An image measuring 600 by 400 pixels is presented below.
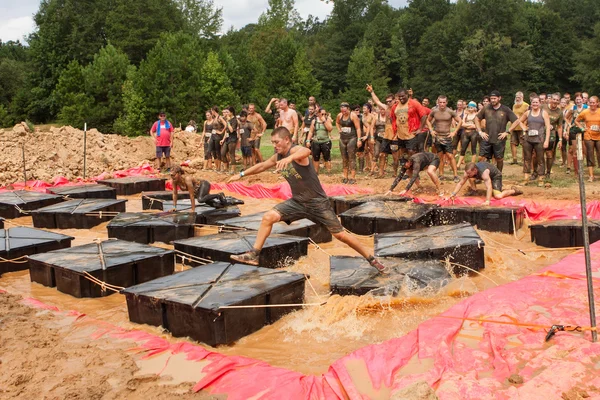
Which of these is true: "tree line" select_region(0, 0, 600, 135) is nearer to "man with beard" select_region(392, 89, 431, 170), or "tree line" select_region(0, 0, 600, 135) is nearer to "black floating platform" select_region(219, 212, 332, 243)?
"man with beard" select_region(392, 89, 431, 170)

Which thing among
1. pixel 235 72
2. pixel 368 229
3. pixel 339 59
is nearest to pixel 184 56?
pixel 235 72

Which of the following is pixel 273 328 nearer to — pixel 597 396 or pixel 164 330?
pixel 164 330

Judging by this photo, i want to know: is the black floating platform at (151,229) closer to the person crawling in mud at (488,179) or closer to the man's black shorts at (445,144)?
the person crawling in mud at (488,179)

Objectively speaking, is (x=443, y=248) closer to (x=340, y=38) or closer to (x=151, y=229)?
(x=151, y=229)

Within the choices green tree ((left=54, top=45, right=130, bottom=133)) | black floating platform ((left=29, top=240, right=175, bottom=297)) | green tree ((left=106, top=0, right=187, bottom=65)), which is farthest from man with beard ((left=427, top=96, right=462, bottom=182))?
green tree ((left=106, top=0, right=187, bottom=65))

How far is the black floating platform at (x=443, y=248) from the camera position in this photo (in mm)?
7023

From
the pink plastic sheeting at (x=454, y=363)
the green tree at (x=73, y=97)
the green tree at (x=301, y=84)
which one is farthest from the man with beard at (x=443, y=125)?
the green tree at (x=301, y=84)

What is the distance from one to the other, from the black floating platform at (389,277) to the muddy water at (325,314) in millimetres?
98

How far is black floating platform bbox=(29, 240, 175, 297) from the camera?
260 inches

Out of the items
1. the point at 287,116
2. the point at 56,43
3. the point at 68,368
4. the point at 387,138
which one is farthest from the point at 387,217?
the point at 56,43

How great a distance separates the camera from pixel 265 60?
4156 centimetres

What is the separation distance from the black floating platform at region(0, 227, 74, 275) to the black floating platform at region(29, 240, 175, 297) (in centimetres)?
69

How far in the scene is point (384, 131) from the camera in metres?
13.2

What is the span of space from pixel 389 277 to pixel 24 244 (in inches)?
204
